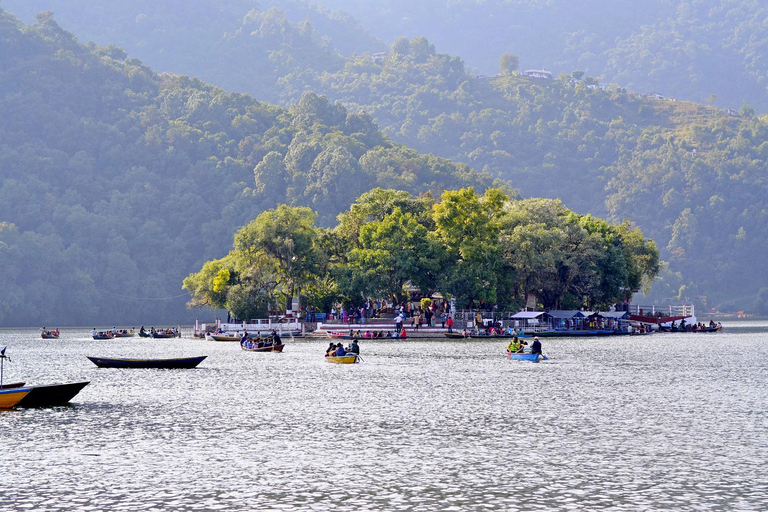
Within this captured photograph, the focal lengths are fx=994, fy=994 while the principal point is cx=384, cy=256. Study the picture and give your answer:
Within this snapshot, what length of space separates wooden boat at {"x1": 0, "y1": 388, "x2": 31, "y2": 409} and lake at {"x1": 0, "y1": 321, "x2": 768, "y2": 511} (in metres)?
0.38

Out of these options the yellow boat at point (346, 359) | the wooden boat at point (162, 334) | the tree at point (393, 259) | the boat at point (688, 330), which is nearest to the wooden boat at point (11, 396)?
the yellow boat at point (346, 359)

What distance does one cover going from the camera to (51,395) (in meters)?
41.3

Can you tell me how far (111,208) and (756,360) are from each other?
503ft

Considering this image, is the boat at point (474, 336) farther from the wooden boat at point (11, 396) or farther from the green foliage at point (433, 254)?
the wooden boat at point (11, 396)

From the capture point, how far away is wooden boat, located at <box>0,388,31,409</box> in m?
38.9

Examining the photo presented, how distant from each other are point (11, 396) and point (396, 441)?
645 inches

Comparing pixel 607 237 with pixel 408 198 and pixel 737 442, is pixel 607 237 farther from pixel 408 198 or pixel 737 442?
pixel 737 442

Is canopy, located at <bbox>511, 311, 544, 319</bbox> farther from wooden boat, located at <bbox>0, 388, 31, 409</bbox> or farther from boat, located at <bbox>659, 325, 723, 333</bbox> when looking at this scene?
wooden boat, located at <bbox>0, 388, 31, 409</bbox>

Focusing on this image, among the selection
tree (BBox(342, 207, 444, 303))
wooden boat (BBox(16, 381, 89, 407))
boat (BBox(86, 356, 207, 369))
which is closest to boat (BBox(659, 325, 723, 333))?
tree (BBox(342, 207, 444, 303))

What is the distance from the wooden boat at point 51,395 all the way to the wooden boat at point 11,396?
1.86 ft

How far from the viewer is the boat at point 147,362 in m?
61.2

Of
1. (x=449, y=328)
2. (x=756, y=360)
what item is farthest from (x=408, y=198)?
(x=756, y=360)

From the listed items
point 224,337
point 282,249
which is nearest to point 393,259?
point 282,249

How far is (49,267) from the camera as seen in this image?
172 m
